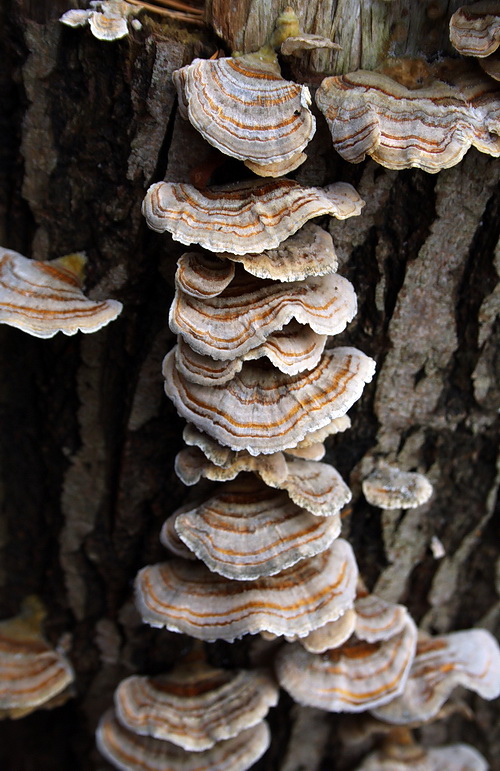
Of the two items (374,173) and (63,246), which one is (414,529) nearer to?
(374,173)

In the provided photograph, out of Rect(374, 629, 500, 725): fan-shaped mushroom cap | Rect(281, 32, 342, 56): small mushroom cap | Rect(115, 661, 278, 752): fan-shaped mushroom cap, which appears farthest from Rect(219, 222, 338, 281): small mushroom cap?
Rect(374, 629, 500, 725): fan-shaped mushroom cap

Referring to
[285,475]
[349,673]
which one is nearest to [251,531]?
[285,475]

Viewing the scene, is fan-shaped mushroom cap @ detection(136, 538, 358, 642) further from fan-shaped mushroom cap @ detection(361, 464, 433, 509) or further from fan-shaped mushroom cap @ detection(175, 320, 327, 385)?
fan-shaped mushroom cap @ detection(175, 320, 327, 385)

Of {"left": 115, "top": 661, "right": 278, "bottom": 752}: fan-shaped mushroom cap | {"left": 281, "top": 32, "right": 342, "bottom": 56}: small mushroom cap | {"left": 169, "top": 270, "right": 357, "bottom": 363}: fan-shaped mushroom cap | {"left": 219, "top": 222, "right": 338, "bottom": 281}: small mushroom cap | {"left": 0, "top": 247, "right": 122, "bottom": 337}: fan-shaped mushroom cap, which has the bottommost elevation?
{"left": 115, "top": 661, "right": 278, "bottom": 752}: fan-shaped mushroom cap

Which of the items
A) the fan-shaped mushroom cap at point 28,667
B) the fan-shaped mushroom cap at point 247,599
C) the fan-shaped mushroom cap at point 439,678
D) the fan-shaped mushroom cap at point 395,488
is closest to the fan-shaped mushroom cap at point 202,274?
the fan-shaped mushroom cap at point 247,599

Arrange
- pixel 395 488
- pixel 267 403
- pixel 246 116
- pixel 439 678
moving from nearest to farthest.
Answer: pixel 246 116 → pixel 267 403 → pixel 395 488 → pixel 439 678

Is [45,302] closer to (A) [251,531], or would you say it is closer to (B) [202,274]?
(B) [202,274]

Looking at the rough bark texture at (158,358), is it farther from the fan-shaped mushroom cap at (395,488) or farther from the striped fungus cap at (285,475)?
the striped fungus cap at (285,475)
